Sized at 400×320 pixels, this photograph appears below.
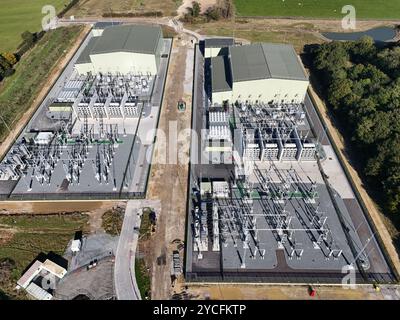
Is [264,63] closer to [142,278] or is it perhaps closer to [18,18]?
[142,278]

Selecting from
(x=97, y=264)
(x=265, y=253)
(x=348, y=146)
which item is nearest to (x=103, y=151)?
(x=97, y=264)

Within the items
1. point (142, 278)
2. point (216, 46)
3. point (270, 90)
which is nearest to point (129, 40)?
point (216, 46)

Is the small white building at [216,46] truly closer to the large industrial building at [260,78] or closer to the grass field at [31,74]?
the large industrial building at [260,78]

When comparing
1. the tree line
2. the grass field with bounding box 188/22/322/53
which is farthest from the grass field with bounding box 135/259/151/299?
the grass field with bounding box 188/22/322/53

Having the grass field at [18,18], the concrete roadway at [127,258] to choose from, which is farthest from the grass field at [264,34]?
the concrete roadway at [127,258]

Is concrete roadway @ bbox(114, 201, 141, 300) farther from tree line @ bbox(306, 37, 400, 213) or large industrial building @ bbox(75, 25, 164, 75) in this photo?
large industrial building @ bbox(75, 25, 164, 75)

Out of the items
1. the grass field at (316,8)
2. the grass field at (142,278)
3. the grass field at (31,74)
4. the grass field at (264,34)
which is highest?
the grass field at (316,8)
